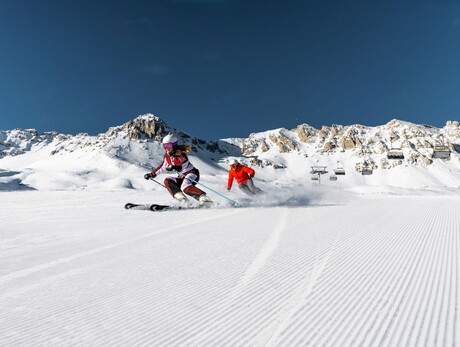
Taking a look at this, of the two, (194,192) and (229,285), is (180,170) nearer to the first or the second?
(194,192)

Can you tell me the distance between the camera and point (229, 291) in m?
1.99

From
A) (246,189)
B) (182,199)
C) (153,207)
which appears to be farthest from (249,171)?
(153,207)

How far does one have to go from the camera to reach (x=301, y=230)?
4.47 meters

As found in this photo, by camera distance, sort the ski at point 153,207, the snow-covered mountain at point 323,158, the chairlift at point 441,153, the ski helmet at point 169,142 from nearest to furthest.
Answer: the ski at point 153,207
the ski helmet at point 169,142
the chairlift at point 441,153
the snow-covered mountain at point 323,158

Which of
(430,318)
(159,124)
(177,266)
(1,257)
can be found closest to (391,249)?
(430,318)

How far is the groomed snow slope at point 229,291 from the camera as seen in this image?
1.46m

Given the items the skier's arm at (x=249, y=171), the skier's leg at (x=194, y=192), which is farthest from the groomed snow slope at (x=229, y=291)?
the skier's arm at (x=249, y=171)

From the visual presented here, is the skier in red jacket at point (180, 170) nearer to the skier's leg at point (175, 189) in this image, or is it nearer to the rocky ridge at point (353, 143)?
the skier's leg at point (175, 189)

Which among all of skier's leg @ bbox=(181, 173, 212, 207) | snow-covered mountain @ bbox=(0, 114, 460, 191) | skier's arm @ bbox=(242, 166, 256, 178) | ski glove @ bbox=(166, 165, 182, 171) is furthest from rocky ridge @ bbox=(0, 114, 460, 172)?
skier's leg @ bbox=(181, 173, 212, 207)

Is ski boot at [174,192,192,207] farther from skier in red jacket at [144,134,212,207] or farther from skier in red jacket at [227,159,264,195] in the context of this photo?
skier in red jacket at [227,159,264,195]

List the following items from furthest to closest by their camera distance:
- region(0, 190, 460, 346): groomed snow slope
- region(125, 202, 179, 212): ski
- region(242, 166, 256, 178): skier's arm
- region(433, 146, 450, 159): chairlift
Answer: region(433, 146, 450, 159): chairlift
region(242, 166, 256, 178): skier's arm
region(125, 202, 179, 212): ski
region(0, 190, 460, 346): groomed snow slope

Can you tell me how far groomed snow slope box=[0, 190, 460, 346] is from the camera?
57.4 inches

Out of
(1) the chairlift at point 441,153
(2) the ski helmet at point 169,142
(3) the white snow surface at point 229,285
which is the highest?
(1) the chairlift at point 441,153

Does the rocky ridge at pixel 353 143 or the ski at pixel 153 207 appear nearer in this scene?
the ski at pixel 153 207
